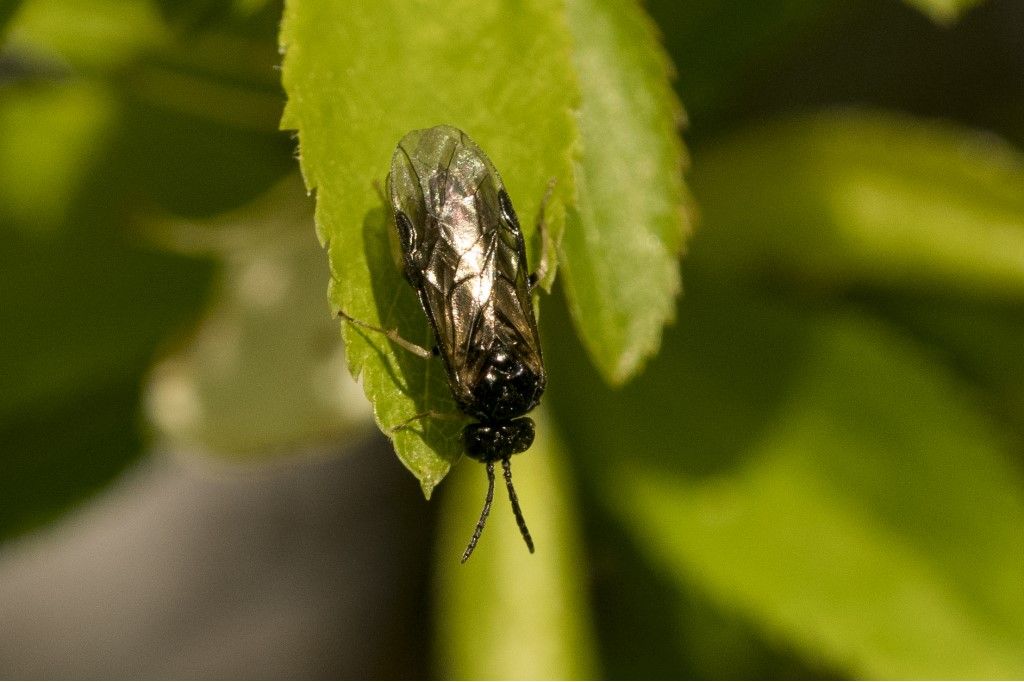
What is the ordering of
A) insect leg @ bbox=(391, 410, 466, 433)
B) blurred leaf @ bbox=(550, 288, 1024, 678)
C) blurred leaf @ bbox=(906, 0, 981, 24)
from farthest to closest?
blurred leaf @ bbox=(550, 288, 1024, 678), blurred leaf @ bbox=(906, 0, 981, 24), insect leg @ bbox=(391, 410, 466, 433)

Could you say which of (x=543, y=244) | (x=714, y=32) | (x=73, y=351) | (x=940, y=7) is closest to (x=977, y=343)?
(x=714, y=32)

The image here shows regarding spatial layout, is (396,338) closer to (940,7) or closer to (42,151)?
(940,7)

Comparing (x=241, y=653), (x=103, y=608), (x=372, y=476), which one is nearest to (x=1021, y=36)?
(x=372, y=476)

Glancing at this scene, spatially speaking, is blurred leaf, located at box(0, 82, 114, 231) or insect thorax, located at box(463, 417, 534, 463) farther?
blurred leaf, located at box(0, 82, 114, 231)

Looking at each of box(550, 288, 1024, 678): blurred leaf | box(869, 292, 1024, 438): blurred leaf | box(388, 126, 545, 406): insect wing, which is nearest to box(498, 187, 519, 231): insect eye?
box(388, 126, 545, 406): insect wing

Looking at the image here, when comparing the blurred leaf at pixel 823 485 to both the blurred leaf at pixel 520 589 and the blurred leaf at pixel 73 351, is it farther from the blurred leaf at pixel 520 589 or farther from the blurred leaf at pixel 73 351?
the blurred leaf at pixel 73 351

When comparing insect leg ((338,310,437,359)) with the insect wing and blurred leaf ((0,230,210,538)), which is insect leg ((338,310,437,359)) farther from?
blurred leaf ((0,230,210,538))

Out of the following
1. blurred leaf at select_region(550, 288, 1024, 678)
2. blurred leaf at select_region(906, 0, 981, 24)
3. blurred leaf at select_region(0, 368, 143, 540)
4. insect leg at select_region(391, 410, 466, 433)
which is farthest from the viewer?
blurred leaf at select_region(0, 368, 143, 540)
